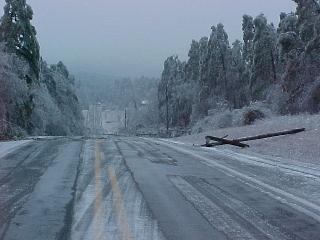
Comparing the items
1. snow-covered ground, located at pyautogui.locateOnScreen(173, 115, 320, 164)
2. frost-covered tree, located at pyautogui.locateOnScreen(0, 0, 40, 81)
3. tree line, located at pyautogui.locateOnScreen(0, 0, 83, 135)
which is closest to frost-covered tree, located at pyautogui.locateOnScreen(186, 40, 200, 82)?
tree line, located at pyautogui.locateOnScreen(0, 0, 83, 135)

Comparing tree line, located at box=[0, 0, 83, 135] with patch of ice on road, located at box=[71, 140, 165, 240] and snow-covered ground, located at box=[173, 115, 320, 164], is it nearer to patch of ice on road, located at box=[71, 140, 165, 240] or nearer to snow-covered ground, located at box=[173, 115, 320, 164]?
snow-covered ground, located at box=[173, 115, 320, 164]

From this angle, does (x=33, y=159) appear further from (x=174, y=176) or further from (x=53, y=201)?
(x=53, y=201)

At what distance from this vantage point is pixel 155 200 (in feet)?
32.4

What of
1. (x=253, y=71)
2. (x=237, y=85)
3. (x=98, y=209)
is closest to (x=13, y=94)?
(x=98, y=209)

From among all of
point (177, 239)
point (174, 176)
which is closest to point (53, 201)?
point (177, 239)

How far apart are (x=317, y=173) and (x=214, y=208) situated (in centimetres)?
577

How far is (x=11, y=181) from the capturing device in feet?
38.9

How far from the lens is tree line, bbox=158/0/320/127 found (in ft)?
133

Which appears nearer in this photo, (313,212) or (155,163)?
(313,212)

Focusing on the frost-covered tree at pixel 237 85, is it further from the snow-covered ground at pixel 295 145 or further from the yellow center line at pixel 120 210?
the yellow center line at pixel 120 210

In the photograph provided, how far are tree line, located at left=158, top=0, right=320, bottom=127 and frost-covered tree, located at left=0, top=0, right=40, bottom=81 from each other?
20771 mm

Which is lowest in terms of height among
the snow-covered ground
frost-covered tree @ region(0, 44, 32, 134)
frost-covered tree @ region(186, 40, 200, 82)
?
the snow-covered ground

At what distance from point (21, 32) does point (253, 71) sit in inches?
1123

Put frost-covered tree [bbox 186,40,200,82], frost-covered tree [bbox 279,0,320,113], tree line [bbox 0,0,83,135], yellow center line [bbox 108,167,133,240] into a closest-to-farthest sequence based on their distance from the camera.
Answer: yellow center line [bbox 108,167,133,240]
tree line [bbox 0,0,83,135]
frost-covered tree [bbox 279,0,320,113]
frost-covered tree [bbox 186,40,200,82]
